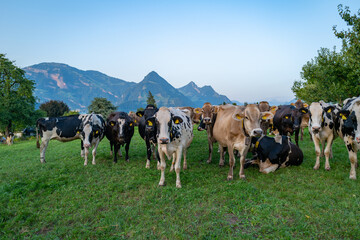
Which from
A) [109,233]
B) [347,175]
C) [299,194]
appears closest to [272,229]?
[299,194]

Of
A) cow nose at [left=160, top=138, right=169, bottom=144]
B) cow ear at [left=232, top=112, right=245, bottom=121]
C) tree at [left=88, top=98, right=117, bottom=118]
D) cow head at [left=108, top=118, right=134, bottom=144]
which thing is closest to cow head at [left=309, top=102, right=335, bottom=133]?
cow ear at [left=232, top=112, right=245, bottom=121]

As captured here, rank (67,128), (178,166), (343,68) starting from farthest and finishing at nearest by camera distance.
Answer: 1. (343,68)
2. (67,128)
3. (178,166)

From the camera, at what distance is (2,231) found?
4035 millimetres

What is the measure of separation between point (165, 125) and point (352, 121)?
5362 mm

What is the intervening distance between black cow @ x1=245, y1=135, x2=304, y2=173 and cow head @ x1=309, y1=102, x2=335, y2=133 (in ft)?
3.41

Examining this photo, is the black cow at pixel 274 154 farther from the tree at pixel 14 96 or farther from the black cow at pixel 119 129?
the tree at pixel 14 96

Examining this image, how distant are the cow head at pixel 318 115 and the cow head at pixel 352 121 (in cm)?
61

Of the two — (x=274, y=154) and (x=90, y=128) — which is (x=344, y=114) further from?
(x=90, y=128)

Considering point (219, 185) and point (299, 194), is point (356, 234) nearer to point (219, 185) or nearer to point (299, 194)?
point (299, 194)

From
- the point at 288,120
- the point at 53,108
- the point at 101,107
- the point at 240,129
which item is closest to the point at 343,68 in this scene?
the point at 288,120

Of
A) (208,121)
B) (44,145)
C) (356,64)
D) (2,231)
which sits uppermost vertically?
(356,64)

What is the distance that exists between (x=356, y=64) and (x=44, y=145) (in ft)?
68.9

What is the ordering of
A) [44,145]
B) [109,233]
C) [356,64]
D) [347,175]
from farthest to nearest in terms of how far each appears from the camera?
[356,64] < [44,145] < [347,175] < [109,233]

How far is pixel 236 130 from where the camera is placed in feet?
20.6
